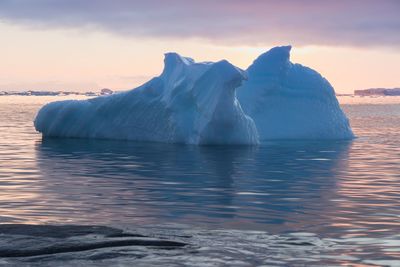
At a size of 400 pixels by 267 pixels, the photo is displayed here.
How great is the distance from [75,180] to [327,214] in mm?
7227

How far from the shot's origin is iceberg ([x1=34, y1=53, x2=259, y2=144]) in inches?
1164

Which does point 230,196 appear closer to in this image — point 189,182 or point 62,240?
point 189,182

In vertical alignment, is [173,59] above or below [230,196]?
above

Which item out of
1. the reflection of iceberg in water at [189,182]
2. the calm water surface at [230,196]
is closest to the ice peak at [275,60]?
the reflection of iceberg in water at [189,182]

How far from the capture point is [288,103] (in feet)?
116

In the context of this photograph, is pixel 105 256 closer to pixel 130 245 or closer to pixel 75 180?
pixel 130 245

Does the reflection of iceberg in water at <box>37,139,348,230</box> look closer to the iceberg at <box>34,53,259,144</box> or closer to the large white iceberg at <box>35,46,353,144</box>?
the iceberg at <box>34,53,259,144</box>

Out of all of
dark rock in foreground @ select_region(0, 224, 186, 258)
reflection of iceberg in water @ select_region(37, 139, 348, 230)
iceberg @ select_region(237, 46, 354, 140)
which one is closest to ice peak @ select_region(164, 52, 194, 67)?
iceberg @ select_region(237, 46, 354, 140)

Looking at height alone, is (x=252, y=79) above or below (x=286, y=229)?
above

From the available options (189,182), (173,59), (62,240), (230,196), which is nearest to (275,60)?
(173,59)

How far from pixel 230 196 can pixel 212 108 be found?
14.4 m

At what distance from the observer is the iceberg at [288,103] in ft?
116

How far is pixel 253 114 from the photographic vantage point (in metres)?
35.8

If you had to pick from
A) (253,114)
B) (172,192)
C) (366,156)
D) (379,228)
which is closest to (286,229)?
(379,228)
